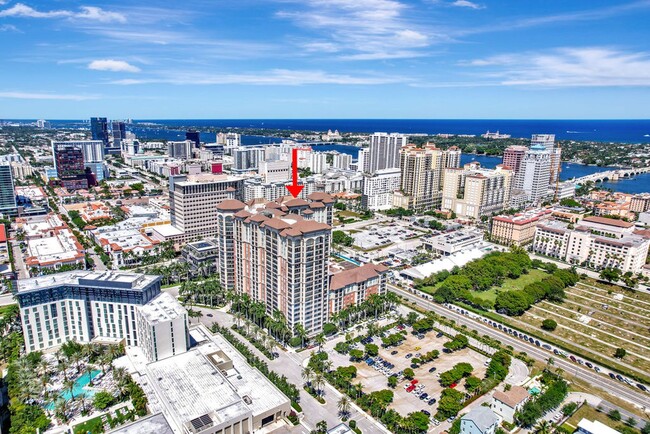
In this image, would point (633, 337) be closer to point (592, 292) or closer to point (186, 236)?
point (592, 292)

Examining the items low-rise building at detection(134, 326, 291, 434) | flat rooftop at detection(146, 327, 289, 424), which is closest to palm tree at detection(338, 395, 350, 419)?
low-rise building at detection(134, 326, 291, 434)

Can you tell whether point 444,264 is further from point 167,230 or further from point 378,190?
point 167,230

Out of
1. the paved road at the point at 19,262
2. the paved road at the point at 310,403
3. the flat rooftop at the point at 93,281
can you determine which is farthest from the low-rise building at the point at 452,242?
the paved road at the point at 19,262

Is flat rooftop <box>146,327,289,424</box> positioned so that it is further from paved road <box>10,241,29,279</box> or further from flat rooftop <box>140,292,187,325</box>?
paved road <box>10,241,29,279</box>

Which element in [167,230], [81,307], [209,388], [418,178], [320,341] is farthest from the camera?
[418,178]

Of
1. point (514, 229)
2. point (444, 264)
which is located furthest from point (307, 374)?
point (514, 229)
